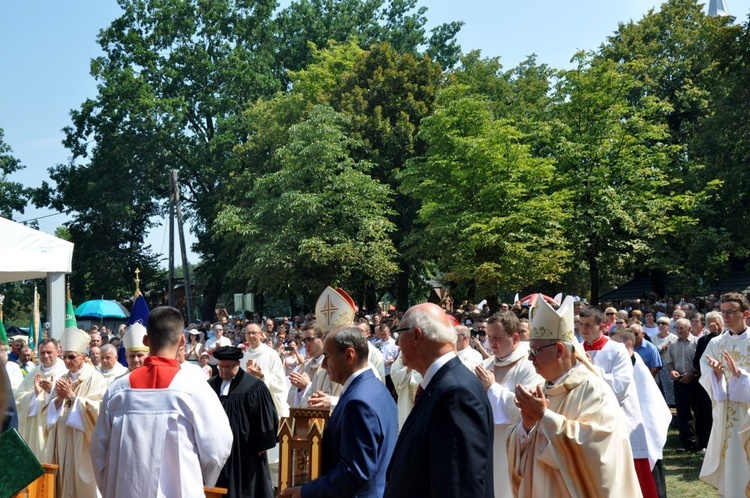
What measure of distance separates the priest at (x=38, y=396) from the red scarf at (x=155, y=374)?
4672 millimetres

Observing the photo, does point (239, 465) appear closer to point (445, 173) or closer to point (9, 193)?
point (445, 173)

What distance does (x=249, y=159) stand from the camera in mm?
41875

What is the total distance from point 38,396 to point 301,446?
19.4 ft

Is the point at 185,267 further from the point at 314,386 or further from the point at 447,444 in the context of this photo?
the point at 447,444

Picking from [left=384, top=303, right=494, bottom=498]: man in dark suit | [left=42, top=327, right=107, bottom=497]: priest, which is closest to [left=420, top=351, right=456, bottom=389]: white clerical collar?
[left=384, top=303, right=494, bottom=498]: man in dark suit

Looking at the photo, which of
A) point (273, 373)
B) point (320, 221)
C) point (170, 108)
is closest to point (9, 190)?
point (170, 108)

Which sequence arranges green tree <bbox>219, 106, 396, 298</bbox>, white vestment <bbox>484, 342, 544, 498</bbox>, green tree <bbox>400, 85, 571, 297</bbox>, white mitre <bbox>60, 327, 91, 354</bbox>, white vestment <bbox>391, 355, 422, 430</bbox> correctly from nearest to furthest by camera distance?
white vestment <bbox>484, 342, 544, 498</bbox> < white mitre <bbox>60, 327, 91, 354</bbox> < white vestment <bbox>391, 355, 422, 430</bbox> < green tree <bbox>400, 85, 571, 297</bbox> < green tree <bbox>219, 106, 396, 298</bbox>

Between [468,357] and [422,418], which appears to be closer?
[422,418]

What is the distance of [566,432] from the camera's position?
4730 mm

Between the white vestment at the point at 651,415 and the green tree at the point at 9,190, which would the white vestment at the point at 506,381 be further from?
the green tree at the point at 9,190

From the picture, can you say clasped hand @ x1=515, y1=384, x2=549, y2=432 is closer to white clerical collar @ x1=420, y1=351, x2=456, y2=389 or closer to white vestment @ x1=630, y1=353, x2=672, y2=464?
white clerical collar @ x1=420, y1=351, x2=456, y2=389

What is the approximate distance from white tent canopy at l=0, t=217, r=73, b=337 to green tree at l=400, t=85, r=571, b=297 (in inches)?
724

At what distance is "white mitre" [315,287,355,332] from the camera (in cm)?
993

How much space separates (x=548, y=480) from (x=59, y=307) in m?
8.23
